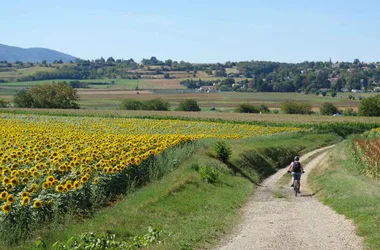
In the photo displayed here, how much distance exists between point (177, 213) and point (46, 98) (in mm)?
92344

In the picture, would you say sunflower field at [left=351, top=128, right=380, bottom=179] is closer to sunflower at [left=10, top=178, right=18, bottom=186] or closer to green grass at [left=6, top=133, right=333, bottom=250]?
green grass at [left=6, top=133, right=333, bottom=250]

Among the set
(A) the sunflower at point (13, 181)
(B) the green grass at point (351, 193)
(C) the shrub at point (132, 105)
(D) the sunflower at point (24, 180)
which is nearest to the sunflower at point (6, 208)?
(A) the sunflower at point (13, 181)

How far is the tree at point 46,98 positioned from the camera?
108 metres

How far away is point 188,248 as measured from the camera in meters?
14.4

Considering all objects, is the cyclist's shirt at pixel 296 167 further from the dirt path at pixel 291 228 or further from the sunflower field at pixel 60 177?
the sunflower field at pixel 60 177

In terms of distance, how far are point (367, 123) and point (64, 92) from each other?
5563 cm

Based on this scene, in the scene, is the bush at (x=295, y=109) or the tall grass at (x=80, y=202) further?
the bush at (x=295, y=109)

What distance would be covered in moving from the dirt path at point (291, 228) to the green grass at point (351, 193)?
321 mm

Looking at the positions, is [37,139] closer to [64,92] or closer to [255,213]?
[255,213]

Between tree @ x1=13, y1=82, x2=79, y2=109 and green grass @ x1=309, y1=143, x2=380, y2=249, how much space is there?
7593cm

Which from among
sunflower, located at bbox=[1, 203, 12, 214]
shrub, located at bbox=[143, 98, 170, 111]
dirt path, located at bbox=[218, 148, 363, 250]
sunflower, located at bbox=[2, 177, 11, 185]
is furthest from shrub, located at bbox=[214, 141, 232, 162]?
shrub, located at bbox=[143, 98, 170, 111]

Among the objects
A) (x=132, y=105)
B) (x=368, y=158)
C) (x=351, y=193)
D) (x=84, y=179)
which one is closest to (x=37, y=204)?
(x=84, y=179)

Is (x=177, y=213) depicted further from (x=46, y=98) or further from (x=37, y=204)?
(x=46, y=98)

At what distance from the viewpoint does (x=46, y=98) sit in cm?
10781
